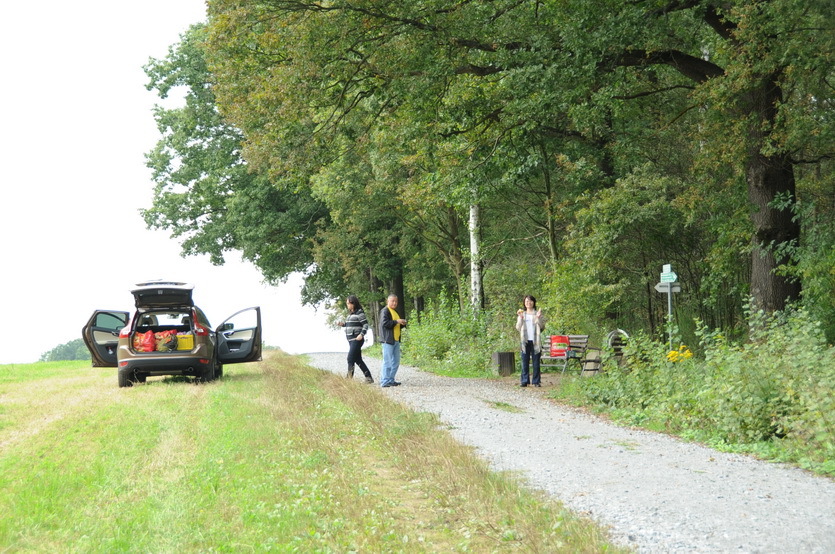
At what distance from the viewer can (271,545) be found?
5773 mm

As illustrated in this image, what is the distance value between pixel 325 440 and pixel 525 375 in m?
8.35

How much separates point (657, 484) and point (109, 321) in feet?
53.1

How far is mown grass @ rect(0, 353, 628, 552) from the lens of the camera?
594cm

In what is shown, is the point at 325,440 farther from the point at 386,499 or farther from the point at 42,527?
the point at 42,527

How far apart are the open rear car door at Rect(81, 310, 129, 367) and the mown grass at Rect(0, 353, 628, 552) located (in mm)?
6909

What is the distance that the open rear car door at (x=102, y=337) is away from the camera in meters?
20.0

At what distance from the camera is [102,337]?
20297mm

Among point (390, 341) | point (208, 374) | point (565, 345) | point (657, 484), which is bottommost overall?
point (657, 484)

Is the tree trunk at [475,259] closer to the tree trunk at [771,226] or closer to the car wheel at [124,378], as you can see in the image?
the tree trunk at [771,226]

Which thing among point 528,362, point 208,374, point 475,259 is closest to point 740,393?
point 528,362

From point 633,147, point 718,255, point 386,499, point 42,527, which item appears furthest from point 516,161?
point 42,527

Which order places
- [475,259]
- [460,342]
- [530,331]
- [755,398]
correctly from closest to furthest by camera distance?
1. [755,398]
2. [530,331]
3. [460,342]
4. [475,259]

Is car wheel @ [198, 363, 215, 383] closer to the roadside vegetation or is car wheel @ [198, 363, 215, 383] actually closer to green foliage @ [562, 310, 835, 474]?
the roadside vegetation

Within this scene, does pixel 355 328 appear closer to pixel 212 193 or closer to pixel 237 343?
pixel 237 343
